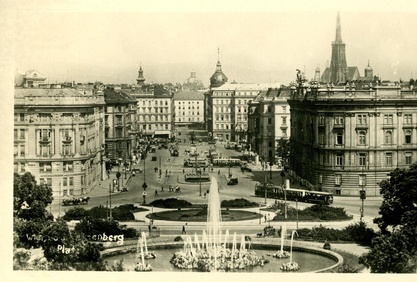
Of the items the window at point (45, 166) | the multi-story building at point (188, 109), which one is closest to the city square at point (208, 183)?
the window at point (45, 166)

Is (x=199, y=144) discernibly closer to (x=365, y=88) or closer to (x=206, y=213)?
(x=365, y=88)

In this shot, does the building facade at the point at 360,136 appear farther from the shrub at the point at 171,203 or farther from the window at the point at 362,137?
the shrub at the point at 171,203

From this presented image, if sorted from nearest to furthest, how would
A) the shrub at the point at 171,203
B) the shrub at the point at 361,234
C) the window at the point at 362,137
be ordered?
the shrub at the point at 361,234 → the shrub at the point at 171,203 → the window at the point at 362,137

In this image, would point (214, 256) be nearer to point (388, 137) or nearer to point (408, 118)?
point (388, 137)

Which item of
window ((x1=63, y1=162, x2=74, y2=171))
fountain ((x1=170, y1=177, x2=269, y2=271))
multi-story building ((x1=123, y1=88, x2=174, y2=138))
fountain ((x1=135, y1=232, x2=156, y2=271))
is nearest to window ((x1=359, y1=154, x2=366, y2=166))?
fountain ((x1=170, y1=177, x2=269, y2=271))

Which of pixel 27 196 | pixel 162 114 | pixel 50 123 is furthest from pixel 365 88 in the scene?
pixel 162 114

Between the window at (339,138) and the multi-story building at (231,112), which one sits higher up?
the multi-story building at (231,112)

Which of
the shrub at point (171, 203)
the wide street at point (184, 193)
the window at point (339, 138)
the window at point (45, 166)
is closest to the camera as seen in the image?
the wide street at point (184, 193)
